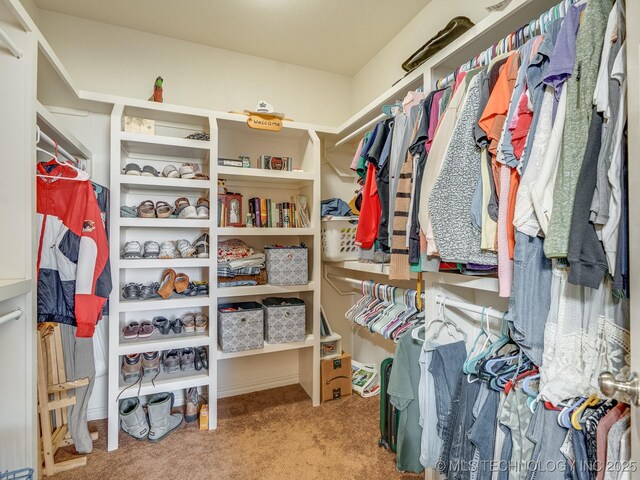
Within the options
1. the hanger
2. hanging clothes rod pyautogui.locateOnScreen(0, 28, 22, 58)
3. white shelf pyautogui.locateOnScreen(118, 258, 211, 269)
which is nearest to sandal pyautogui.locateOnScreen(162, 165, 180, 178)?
white shelf pyautogui.locateOnScreen(118, 258, 211, 269)

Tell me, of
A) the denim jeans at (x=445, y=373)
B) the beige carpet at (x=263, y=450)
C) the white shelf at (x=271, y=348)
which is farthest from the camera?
the white shelf at (x=271, y=348)

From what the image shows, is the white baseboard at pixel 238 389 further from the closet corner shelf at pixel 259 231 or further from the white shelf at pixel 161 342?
the closet corner shelf at pixel 259 231

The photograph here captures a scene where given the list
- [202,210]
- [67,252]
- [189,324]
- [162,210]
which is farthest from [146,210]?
[189,324]

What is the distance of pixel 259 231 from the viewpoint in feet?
7.27

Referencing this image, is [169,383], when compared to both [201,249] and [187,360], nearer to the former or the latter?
[187,360]

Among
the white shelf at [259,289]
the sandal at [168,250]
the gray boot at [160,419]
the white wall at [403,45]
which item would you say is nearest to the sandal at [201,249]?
the sandal at [168,250]

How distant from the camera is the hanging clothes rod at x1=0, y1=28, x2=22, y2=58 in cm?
112

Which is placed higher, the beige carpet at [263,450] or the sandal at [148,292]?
the sandal at [148,292]

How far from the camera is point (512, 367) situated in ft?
3.78

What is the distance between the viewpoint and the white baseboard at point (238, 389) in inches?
87.0

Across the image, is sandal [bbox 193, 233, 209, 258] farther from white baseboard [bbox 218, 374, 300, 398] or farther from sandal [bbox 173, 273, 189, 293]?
white baseboard [bbox 218, 374, 300, 398]

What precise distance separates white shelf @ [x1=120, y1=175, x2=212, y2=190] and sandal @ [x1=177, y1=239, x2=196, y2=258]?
1.24 ft

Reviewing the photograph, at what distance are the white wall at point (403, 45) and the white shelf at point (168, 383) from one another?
8.25ft

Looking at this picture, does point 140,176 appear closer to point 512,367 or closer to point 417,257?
point 417,257
